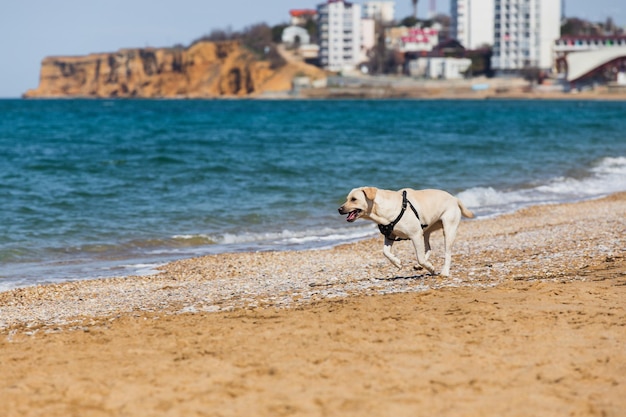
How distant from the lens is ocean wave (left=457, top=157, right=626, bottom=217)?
71.3 feet

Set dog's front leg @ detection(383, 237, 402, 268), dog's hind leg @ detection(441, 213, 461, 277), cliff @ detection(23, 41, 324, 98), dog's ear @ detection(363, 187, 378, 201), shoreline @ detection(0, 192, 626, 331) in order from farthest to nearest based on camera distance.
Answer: cliff @ detection(23, 41, 324, 98), dog's hind leg @ detection(441, 213, 461, 277), dog's front leg @ detection(383, 237, 402, 268), dog's ear @ detection(363, 187, 378, 201), shoreline @ detection(0, 192, 626, 331)

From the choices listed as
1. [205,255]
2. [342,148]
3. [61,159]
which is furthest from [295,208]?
[342,148]

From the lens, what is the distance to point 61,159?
34.9 meters

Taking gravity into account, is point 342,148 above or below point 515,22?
below

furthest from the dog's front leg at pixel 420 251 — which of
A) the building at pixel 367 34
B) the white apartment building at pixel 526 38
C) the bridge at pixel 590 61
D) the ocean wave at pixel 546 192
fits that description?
the building at pixel 367 34

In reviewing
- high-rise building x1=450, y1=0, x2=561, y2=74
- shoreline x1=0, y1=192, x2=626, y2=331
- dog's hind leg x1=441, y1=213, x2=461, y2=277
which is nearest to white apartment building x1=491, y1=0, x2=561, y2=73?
high-rise building x1=450, y1=0, x2=561, y2=74

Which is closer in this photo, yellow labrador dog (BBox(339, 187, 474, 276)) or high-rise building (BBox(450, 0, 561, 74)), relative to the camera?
yellow labrador dog (BBox(339, 187, 474, 276))

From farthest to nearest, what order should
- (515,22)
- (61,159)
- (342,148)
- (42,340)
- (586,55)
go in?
(515,22), (586,55), (342,148), (61,159), (42,340)

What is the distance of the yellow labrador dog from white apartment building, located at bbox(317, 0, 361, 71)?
17280 centimetres

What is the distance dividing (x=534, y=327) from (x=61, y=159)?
98.6ft

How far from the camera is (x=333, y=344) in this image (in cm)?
716

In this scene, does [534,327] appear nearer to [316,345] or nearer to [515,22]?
[316,345]

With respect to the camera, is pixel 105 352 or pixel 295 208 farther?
pixel 295 208

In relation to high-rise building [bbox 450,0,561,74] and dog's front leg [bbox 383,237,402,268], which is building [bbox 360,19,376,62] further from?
dog's front leg [bbox 383,237,402,268]
